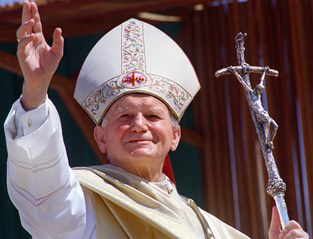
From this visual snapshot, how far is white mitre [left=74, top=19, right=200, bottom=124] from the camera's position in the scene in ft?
18.5

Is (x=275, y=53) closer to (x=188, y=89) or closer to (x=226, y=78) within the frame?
(x=226, y=78)

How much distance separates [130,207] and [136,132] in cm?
34

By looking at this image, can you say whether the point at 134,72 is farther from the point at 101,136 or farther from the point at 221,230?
the point at 221,230

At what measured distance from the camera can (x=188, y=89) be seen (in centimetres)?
593

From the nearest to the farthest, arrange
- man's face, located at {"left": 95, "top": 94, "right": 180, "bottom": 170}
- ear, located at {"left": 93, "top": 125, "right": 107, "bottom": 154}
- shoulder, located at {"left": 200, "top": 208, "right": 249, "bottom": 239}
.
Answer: man's face, located at {"left": 95, "top": 94, "right": 180, "bottom": 170}
ear, located at {"left": 93, "top": 125, "right": 107, "bottom": 154}
shoulder, located at {"left": 200, "top": 208, "right": 249, "bottom": 239}

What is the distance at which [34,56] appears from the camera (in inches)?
192

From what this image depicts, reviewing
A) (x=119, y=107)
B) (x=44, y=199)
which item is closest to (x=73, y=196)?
(x=44, y=199)

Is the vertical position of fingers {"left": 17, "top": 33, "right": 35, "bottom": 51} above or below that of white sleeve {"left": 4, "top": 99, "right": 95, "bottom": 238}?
above

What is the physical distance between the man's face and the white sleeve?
1.38ft

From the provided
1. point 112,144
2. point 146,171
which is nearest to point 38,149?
point 112,144

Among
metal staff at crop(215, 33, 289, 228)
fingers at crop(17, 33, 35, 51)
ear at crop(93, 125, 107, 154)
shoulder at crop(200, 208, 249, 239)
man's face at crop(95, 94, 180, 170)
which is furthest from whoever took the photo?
shoulder at crop(200, 208, 249, 239)

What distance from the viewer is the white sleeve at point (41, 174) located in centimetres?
488

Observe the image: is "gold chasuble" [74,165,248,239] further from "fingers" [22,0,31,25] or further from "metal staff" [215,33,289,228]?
"fingers" [22,0,31,25]

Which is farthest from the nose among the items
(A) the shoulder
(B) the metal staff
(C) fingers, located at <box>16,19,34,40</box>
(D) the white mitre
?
(C) fingers, located at <box>16,19,34,40</box>
